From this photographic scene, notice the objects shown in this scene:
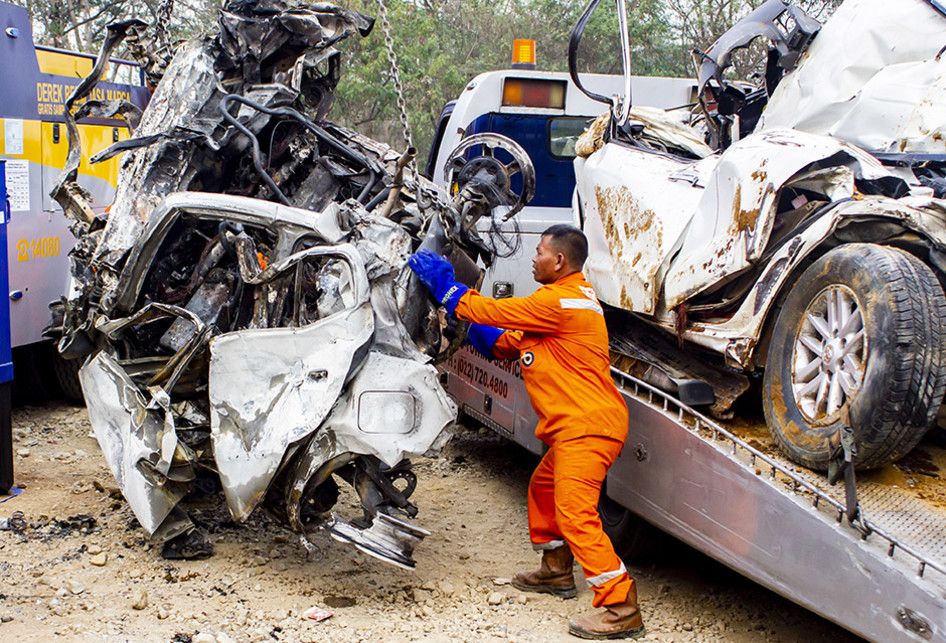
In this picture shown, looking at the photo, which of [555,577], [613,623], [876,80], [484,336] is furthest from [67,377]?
[876,80]

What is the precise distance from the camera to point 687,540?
13.9 ft

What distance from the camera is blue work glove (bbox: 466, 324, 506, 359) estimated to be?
16.3 feet

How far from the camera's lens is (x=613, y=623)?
4266mm

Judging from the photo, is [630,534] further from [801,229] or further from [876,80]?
[876,80]

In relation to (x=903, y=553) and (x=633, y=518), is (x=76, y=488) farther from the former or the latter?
(x=903, y=553)

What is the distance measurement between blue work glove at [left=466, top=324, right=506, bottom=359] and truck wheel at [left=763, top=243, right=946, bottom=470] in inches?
53.6

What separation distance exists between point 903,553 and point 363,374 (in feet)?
6.91

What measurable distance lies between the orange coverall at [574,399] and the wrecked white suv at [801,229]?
35cm

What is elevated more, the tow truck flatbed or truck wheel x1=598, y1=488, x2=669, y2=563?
the tow truck flatbed

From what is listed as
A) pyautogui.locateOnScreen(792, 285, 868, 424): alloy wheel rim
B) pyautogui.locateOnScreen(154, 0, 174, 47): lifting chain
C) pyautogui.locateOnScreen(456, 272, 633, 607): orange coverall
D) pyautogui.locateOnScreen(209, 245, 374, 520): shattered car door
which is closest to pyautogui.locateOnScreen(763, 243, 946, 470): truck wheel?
pyautogui.locateOnScreen(792, 285, 868, 424): alloy wheel rim

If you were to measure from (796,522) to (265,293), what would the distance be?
2400mm

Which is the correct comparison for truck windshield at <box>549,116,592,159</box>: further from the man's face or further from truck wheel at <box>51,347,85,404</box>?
truck wheel at <box>51,347,85,404</box>

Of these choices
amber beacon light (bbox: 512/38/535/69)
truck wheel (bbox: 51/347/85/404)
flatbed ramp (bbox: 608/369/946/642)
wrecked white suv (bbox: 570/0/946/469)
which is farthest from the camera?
truck wheel (bbox: 51/347/85/404)

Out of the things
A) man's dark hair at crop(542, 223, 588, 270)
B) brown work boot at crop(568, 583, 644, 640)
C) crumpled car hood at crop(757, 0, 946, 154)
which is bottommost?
brown work boot at crop(568, 583, 644, 640)
